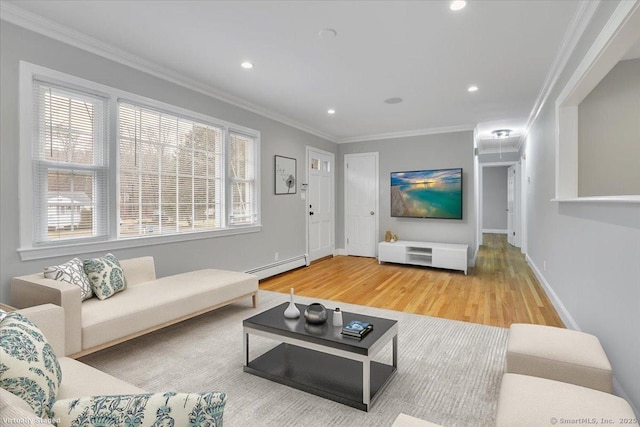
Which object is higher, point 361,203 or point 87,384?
point 361,203

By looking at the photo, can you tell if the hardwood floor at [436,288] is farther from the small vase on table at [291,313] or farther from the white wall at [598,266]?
the small vase on table at [291,313]

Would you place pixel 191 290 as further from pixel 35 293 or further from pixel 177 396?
pixel 177 396

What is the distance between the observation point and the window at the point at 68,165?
271cm

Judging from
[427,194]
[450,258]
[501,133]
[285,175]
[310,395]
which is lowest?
[310,395]

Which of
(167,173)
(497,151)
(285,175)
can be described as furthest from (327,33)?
(497,151)

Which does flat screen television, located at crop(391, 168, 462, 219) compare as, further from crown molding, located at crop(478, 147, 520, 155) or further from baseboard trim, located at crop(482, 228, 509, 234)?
baseboard trim, located at crop(482, 228, 509, 234)

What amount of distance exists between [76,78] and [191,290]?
2087 millimetres

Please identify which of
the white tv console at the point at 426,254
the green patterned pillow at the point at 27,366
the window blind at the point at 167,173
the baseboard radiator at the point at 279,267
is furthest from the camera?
the white tv console at the point at 426,254

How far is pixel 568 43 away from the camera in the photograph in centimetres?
295

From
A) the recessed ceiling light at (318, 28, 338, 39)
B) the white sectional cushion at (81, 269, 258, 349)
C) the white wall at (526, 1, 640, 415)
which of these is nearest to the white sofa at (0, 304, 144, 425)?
the white sectional cushion at (81, 269, 258, 349)

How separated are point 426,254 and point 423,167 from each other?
5.57ft

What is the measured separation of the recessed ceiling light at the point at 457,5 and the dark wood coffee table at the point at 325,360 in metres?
2.29

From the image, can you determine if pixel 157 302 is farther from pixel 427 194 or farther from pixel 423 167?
pixel 423 167

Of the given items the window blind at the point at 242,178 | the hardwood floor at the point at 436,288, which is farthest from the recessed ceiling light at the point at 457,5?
the window blind at the point at 242,178
